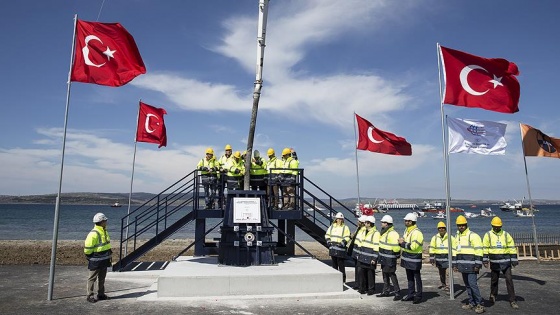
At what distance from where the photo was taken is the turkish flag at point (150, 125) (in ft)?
63.4

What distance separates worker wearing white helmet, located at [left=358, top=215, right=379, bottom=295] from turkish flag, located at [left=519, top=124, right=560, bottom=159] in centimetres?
1153

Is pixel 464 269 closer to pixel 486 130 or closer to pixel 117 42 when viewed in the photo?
pixel 486 130

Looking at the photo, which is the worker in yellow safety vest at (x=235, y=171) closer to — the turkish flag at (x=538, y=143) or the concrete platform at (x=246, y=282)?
the concrete platform at (x=246, y=282)


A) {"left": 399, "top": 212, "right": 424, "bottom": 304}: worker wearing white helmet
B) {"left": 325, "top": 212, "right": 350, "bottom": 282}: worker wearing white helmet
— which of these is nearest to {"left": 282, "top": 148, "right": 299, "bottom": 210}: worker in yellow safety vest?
{"left": 325, "top": 212, "right": 350, "bottom": 282}: worker wearing white helmet

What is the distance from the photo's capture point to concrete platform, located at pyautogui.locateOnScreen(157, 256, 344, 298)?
11117 millimetres

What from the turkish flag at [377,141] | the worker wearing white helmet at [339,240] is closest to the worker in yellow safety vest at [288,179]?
the worker wearing white helmet at [339,240]

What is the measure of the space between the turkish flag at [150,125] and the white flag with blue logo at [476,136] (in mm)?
12771

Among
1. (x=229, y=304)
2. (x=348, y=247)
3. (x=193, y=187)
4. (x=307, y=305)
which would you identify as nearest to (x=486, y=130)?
(x=348, y=247)

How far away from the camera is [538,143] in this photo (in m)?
19.7

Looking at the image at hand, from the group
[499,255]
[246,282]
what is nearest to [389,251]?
[499,255]

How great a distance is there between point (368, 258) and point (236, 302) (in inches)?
146

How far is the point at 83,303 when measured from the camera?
35.7 ft

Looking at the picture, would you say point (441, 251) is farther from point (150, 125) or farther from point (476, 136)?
point (150, 125)

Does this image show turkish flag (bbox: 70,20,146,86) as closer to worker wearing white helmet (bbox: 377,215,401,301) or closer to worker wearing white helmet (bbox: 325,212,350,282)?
worker wearing white helmet (bbox: 325,212,350,282)
